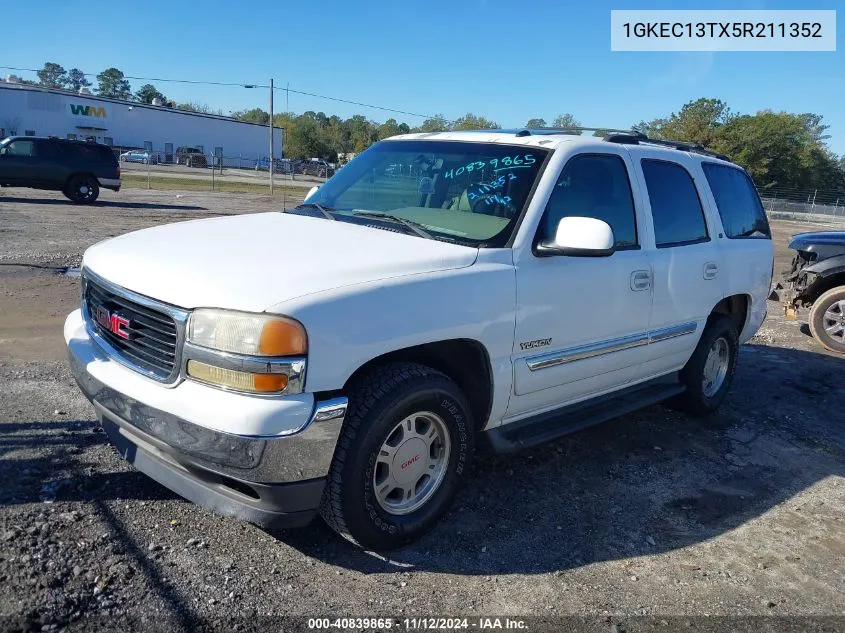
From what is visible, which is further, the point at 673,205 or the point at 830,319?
the point at 830,319

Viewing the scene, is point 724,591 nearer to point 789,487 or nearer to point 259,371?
point 789,487

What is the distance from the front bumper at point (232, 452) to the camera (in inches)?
104

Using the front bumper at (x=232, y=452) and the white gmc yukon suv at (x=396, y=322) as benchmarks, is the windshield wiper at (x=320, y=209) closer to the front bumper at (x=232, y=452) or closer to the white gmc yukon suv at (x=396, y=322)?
the white gmc yukon suv at (x=396, y=322)

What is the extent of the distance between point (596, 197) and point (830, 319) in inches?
234

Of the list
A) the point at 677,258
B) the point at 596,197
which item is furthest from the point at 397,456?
the point at 677,258

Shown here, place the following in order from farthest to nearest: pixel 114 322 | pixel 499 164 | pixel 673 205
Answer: pixel 673 205 → pixel 499 164 → pixel 114 322

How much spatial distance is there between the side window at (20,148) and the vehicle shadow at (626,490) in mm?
19831

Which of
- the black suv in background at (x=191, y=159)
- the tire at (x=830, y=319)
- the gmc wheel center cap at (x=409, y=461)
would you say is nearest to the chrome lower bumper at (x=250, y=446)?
the gmc wheel center cap at (x=409, y=461)

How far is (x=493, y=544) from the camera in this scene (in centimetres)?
344

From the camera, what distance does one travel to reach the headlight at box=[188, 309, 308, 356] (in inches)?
104

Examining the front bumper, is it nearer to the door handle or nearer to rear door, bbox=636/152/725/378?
the door handle

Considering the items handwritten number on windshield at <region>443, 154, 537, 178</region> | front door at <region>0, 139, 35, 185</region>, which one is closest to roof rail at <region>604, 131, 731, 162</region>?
handwritten number on windshield at <region>443, 154, 537, 178</region>

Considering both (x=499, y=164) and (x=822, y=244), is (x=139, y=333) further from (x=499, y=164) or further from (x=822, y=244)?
(x=822, y=244)

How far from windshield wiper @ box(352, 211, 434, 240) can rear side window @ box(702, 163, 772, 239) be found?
264cm
